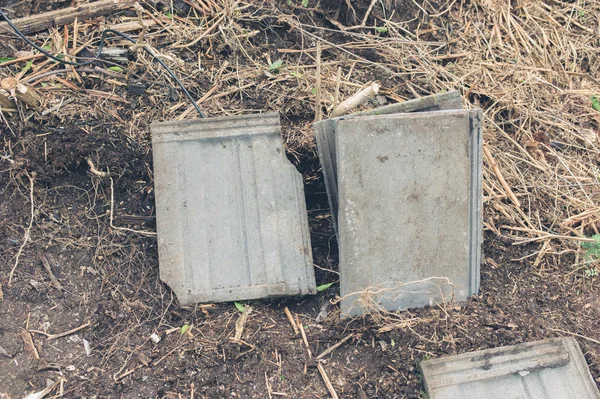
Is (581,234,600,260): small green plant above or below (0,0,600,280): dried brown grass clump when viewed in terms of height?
below

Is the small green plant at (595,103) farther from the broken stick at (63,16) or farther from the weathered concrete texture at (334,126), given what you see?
the broken stick at (63,16)

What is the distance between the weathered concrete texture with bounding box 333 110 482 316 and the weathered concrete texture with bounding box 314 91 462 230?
0.14 metres

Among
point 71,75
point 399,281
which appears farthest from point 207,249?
point 71,75

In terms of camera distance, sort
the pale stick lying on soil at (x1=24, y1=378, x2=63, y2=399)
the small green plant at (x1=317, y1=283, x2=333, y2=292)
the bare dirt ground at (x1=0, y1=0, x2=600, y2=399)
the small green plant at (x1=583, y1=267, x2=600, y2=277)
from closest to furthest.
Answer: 1. the pale stick lying on soil at (x1=24, y1=378, x2=63, y2=399)
2. the bare dirt ground at (x1=0, y1=0, x2=600, y2=399)
3. the small green plant at (x1=317, y1=283, x2=333, y2=292)
4. the small green plant at (x1=583, y1=267, x2=600, y2=277)

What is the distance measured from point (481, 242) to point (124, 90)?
2.20 meters

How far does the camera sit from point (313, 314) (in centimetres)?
299

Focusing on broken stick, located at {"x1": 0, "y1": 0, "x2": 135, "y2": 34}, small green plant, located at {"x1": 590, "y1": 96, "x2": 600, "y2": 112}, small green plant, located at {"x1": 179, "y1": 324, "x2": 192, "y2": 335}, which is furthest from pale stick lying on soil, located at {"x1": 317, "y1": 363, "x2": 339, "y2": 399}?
small green plant, located at {"x1": 590, "y1": 96, "x2": 600, "y2": 112}

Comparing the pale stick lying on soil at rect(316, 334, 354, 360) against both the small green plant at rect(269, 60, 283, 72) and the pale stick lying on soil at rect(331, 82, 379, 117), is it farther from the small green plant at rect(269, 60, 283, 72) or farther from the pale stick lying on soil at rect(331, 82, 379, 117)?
the small green plant at rect(269, 60, 283, 72)

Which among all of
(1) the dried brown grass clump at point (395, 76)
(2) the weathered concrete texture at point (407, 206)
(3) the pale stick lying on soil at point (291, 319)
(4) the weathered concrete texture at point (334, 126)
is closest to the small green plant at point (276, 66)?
(1) the dried brown grass clump at point (395, 76)

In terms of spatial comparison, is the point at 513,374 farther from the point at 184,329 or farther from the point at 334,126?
the point at 184,329

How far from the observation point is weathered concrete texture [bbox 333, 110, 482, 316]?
2793 millimetres

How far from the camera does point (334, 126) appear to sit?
9.21ft

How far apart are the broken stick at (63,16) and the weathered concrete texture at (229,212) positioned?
998mm

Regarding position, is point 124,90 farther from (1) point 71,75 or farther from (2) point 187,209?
(2) point 187,209
